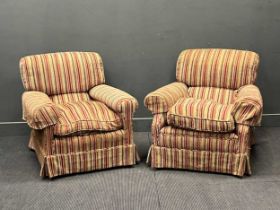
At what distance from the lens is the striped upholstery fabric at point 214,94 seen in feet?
10.6

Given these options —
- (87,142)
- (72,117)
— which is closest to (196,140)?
(87,142)

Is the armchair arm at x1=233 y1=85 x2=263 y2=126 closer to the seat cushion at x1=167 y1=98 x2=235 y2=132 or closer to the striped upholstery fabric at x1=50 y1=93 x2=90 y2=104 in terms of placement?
the seat cushion at x1=167 y1=98 x2=235 y2=132

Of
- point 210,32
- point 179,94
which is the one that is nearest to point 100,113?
point 179,94

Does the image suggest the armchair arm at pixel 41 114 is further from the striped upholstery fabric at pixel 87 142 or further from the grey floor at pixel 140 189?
the grey floor at pixel 140 189

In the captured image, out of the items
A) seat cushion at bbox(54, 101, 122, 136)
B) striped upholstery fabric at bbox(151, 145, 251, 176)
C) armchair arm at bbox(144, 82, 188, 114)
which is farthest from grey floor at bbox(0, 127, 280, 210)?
armchair arm at bbox(144, 82, 188, 114)

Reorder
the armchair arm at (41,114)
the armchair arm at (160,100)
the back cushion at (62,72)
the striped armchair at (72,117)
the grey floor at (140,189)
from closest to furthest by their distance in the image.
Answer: the grey floor at (140,189)
the armchair arm at (41,114)
the striped armchair at (72,117)
the armchair arm at (160,100)
the back cushion at (62,72)

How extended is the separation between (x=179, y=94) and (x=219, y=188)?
83cm

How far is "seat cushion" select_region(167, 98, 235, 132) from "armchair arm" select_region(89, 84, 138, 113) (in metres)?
0.29

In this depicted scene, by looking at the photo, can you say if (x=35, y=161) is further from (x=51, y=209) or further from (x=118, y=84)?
(x=118, y=84)

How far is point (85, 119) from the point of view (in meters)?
2.88

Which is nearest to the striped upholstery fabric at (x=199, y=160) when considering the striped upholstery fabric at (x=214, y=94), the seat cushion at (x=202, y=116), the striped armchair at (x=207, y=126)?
the striped armchair at (x=207, y=126)

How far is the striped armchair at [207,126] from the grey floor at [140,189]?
101 millimetres

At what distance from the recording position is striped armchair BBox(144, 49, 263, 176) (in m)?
2.78

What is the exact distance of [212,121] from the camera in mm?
2775
